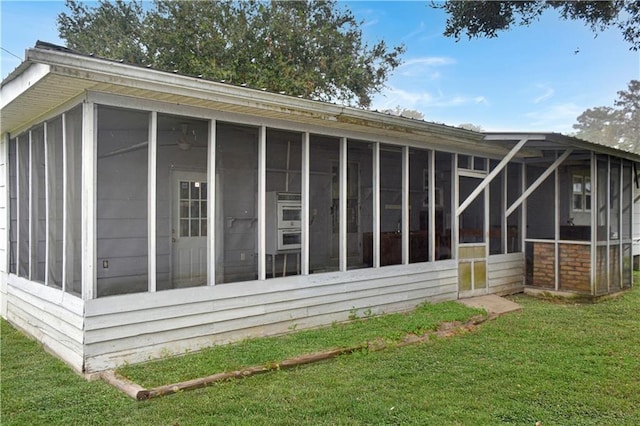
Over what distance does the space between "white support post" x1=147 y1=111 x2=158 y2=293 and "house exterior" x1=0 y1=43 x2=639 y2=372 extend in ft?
0.05

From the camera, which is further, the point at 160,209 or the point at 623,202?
the point at 623,202

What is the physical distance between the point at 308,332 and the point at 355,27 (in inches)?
509

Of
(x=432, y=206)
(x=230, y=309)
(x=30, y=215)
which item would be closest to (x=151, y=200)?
(x=230, y=309)

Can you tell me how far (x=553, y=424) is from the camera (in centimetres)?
293

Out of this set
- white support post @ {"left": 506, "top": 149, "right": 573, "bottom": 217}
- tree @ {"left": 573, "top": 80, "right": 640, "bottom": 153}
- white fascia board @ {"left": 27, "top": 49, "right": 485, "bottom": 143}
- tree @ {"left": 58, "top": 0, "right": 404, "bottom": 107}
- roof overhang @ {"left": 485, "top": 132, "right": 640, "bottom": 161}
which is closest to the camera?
white fascia board @ {"left": 27, "top": 49, "right": 485, "bottom": 143}

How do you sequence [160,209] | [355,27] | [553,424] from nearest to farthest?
[553,424] → [160,209] → [355,27]

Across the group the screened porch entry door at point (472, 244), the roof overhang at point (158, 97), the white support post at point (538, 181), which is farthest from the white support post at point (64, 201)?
→ the white support post at point (538, 181)

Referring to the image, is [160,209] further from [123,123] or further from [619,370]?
[619,370]

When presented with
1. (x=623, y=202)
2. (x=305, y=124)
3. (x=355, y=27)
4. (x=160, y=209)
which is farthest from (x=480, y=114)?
(x=160, y=209)

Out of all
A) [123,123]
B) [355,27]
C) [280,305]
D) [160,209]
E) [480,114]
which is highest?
[355,27]

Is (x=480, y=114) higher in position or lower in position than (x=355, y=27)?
lower

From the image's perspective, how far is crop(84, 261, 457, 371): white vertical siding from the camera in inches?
153

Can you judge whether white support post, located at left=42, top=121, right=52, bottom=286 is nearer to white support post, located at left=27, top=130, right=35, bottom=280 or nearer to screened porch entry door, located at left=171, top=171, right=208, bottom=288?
white support post, located at left=27, top=130, right=35, bottom=280

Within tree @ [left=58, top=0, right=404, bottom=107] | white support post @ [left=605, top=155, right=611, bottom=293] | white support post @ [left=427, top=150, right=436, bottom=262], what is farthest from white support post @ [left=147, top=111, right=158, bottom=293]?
tree @ [left=58, top=0, right=404, bottom=107]
